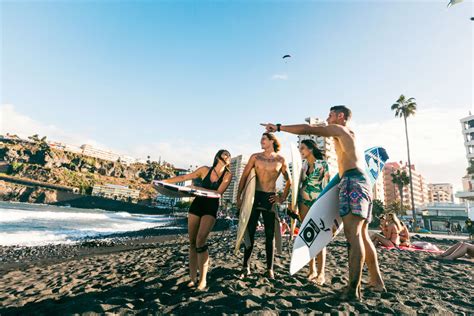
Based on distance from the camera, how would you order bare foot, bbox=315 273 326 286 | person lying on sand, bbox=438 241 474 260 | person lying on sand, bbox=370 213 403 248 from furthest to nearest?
person lying on sand, bbox=370 213 403 248 < person lying on sand, bbox=438 241 474 260 < bare foot, bbox=315 273 326 286

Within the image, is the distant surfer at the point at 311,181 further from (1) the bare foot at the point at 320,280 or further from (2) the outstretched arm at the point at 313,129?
(2) the outstretched arm at the point at 313,129

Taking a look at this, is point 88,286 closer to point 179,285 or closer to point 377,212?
point 179,285

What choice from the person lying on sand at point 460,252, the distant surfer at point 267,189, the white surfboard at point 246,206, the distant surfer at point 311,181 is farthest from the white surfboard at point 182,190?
the person lying on sand at point 460,252

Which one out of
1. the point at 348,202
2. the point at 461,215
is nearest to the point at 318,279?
the point at 348,202

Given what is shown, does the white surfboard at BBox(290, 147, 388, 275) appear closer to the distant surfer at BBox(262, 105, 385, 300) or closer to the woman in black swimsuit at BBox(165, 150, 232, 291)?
the distant surfer at BBox(262, 105, 385, 300)

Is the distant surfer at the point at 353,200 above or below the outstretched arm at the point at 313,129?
below

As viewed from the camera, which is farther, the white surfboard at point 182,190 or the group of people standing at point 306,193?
the white surfboard at point 182,190

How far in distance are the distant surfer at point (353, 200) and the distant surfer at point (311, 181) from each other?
29.0 inches

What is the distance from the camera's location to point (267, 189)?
→ 3701 millimetres

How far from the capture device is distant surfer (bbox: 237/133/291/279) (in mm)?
3635

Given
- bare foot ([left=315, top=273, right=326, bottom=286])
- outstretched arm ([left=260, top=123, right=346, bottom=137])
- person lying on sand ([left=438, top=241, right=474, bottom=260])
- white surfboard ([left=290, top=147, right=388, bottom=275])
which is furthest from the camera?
person lying on sand ([left=438, top=241, right=474, bottom=260])

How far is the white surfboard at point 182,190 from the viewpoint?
123 inches

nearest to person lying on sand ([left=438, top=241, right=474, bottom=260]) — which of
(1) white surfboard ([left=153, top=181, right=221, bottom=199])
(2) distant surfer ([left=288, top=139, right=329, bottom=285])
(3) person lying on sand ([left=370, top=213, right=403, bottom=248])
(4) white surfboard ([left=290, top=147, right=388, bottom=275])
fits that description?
(3) person lying on sand ([left=370, top=213, right=403, bottom=248])

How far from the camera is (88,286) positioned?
3.75m
